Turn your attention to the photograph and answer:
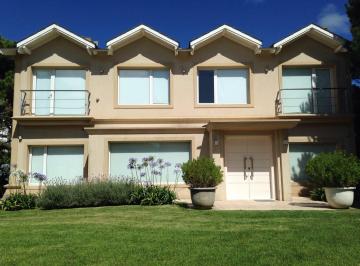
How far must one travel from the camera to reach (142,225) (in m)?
9.80

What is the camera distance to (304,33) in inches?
700

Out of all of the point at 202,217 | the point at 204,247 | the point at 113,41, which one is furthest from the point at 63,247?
the point at 113,41

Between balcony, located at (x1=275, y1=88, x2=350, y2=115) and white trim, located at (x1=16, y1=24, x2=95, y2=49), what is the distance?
8933 millimetres

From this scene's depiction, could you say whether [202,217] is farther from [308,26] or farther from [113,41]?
[308,26]

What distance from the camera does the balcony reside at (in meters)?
17.6

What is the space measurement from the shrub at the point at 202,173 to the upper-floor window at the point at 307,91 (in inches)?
243

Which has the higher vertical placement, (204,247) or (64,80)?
(64,80)

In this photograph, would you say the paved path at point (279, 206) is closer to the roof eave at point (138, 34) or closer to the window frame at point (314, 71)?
the window frame at point (314, 71)

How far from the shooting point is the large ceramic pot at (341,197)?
42.1ft

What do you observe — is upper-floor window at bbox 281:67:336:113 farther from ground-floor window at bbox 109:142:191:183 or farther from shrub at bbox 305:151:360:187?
ground-floor window at bbox 109:142:191:183

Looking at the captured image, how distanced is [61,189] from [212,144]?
6146 mm

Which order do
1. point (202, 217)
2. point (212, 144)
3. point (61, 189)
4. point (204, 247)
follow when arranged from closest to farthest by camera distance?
point (204, 247) < point (202, 217) < point (61, 189) < point (212, 144)

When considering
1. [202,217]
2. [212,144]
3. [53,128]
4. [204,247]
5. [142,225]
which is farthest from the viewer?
[53,128]

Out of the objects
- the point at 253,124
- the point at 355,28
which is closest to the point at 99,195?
the point at 253,124
